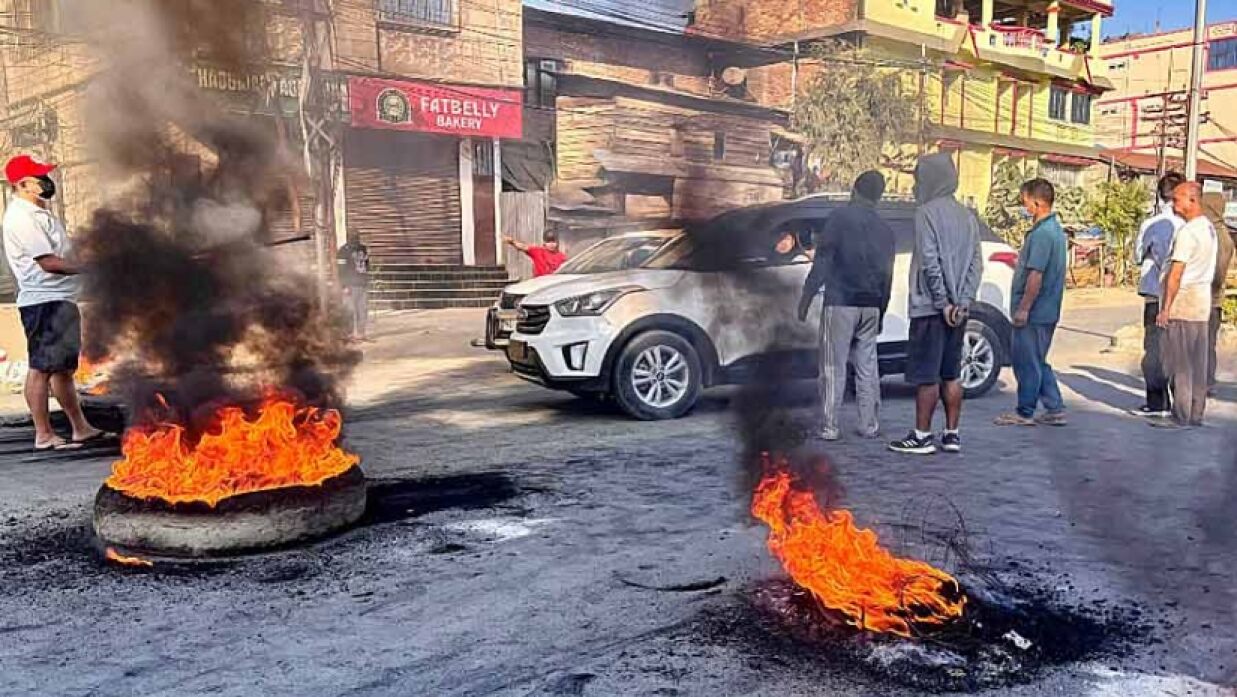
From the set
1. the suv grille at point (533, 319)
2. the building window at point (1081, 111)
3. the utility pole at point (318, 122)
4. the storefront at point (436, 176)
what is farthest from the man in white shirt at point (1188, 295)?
the building window at point (1081, 111)

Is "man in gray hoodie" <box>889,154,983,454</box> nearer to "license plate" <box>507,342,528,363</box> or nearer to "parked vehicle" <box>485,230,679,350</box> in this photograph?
"parked vehicle" <box>485,230,679,350</box>

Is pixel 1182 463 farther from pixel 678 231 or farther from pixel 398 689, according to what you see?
pixel 398 689

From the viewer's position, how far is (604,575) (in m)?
3.85

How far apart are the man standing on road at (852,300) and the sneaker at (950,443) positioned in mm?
553

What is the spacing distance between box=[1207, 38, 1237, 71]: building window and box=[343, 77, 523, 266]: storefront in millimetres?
10901

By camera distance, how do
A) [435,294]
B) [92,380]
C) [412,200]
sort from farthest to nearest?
[412,200], [435,294], [92,380]

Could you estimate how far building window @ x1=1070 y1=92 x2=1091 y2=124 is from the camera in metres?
27.2

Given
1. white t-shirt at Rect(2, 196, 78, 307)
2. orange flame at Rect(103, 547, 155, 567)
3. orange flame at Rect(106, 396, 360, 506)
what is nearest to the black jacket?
orange flame at Rect(106, 396, 360, 506)

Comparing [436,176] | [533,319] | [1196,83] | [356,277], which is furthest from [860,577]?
[436,176]

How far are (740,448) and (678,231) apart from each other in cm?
189

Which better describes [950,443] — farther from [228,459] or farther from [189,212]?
[189,212]

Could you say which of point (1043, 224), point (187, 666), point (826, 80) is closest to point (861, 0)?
point (826, 80)

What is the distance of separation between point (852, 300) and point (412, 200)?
16.5m

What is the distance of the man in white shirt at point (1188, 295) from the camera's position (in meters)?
6.36
